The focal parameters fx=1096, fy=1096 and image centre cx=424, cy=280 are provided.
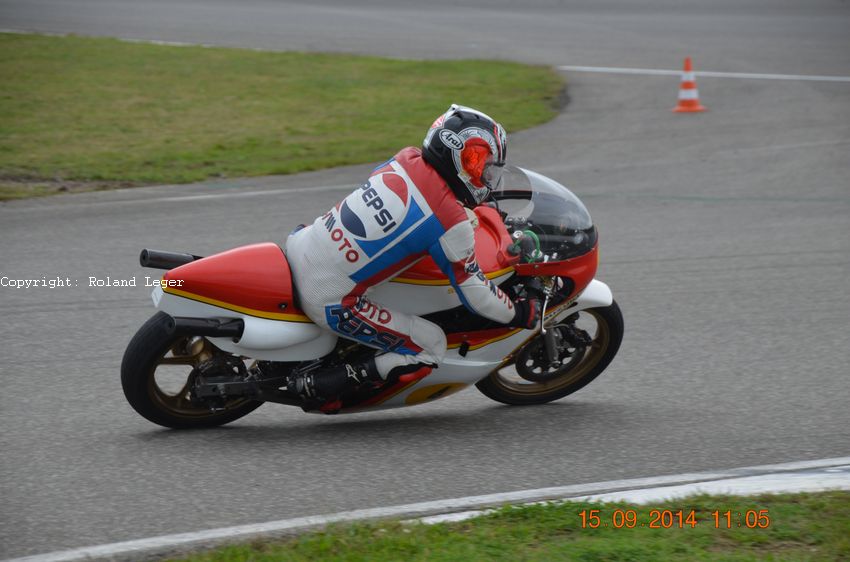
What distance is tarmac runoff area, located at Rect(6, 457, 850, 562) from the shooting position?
14.0 ft

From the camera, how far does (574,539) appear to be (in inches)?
169

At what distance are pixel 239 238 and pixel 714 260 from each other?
13.3 feet

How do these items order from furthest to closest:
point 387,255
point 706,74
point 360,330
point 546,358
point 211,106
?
1. point 706,74
2. point 211,106
3. point 546,358
4. point 360,330
5. point 387,255

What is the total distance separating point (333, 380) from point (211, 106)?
10.3m

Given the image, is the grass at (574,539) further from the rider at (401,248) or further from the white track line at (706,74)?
the white track line at (706,74)

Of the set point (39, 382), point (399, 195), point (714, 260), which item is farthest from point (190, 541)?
point (714, 260)

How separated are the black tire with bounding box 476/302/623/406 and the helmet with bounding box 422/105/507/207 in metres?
1.29

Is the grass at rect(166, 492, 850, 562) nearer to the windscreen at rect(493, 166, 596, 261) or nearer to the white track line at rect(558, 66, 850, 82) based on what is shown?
the windscreen at rect(493, 166, 596, 261)

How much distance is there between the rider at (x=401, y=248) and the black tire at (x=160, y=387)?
435mm

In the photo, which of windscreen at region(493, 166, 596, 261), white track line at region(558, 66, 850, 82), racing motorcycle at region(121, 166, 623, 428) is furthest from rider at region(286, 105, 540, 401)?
white track line at region(558, 66, 850, 82)

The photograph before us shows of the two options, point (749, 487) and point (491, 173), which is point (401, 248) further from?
point (749, 487)

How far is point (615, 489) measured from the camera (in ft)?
16.3

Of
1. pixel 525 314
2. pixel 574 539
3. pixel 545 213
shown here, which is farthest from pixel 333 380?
pixel 574 539
